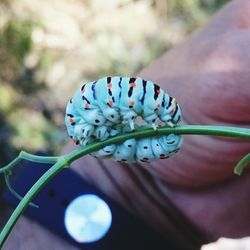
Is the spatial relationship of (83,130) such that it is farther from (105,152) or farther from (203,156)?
(203,156)

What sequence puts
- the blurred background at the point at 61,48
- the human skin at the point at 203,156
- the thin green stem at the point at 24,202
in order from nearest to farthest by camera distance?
the thin green stem at the point at 24,202
the human skin at the point at 203,156
the blurred background at the point at 61,48

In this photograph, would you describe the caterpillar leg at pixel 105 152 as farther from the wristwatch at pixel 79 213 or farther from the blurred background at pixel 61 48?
the blurred background at pixel 61 48

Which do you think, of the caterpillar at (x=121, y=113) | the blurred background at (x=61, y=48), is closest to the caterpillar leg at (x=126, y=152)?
the caterpillar at (x=121, y=113)

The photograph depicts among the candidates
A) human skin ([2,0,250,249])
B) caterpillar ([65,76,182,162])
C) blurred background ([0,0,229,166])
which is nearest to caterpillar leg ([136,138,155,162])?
caterpillar ([65,76,182,162])

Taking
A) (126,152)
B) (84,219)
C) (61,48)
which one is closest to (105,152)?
(126,152)

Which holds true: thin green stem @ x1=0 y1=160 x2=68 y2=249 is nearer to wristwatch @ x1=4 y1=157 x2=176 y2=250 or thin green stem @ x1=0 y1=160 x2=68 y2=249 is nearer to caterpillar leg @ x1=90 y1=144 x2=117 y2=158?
caterpillar leg @ x1=90 y1=144 x2=117 y2=158

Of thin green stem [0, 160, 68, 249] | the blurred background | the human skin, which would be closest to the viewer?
thin green stem [0, 160, 68, 249]
